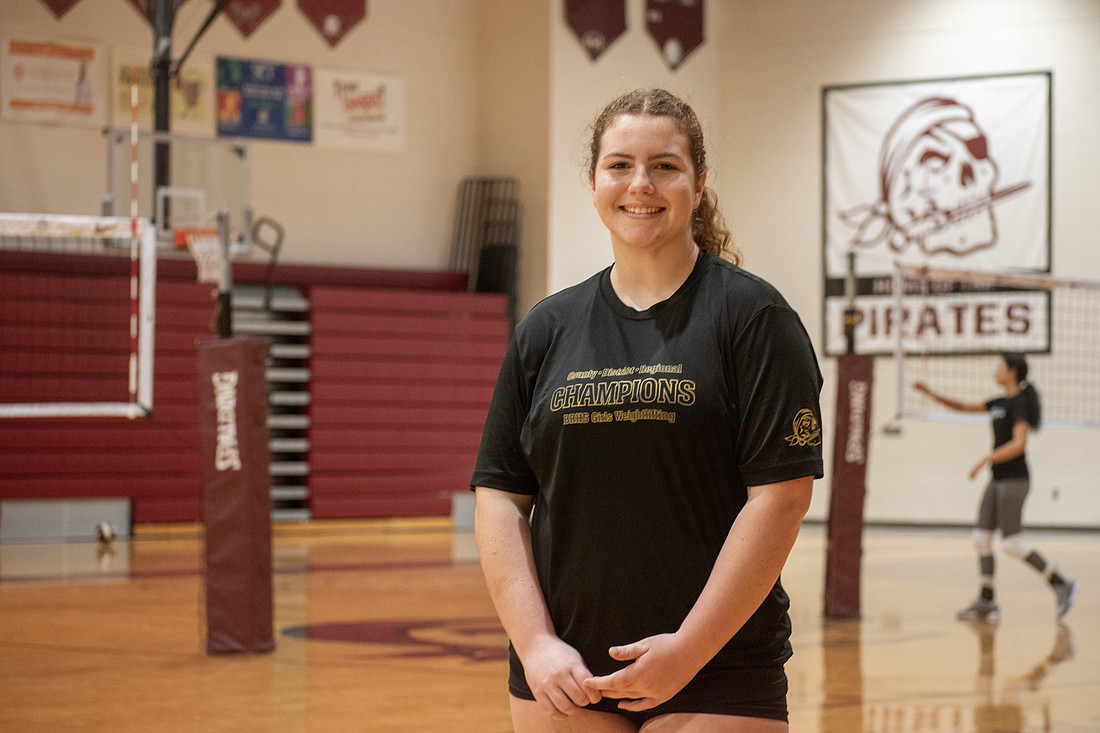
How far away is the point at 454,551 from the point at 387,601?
3572 mm

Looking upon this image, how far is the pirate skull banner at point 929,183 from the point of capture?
597 inches

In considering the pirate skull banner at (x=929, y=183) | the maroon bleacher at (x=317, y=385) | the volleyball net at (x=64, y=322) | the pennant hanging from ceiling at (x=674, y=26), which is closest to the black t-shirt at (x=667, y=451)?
the volleyball net at (x=64, y=322)

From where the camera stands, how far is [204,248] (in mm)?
9758

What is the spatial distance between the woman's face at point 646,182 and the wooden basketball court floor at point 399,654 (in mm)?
3658

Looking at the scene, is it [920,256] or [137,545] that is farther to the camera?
[920,256]

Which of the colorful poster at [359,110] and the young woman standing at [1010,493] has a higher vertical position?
the colorful poster at [359,110]

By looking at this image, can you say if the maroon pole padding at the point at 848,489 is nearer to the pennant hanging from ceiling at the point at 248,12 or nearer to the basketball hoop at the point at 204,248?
the basketball hoop at the point at 204,248

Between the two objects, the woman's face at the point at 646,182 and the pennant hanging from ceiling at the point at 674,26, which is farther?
the pennant hanging from ceiling at the point at 674,26

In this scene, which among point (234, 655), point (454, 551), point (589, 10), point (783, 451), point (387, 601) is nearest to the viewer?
point (783, 451)

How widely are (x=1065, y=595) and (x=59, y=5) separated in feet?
38.2

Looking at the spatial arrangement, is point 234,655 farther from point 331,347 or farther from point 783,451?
point 331,347

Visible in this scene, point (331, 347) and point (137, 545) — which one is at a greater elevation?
point (331, 347)

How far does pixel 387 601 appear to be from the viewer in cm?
925

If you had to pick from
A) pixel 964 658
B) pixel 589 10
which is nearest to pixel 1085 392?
pixel 589 10
